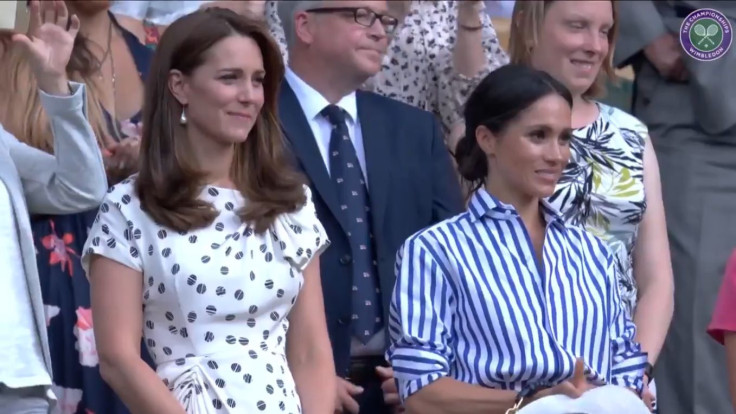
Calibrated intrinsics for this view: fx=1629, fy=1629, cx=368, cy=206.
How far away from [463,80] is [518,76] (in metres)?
1.03

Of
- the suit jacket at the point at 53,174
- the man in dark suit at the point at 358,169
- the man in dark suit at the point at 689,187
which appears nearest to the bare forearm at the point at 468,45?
the man in dark suit at the point at 358,169

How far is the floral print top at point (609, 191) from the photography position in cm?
475

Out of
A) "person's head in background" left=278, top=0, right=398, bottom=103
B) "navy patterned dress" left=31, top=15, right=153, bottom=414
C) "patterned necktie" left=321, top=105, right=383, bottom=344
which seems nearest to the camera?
"navy patterned dress" left=31, top=15, right=153, bottom=414

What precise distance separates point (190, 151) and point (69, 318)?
667 mm

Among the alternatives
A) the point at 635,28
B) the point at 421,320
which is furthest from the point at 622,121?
the point at 421,320

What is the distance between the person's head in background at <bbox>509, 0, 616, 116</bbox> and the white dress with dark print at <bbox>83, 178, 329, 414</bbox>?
4.48 ft

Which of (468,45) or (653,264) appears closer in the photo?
(653,264)

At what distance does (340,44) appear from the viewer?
489 cm

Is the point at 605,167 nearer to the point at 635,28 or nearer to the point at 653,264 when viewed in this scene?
the point at 653,264

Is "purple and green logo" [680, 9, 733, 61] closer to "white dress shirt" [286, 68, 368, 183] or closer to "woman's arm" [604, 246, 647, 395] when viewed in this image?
"woman's arm" [604, 246, 647, 395]

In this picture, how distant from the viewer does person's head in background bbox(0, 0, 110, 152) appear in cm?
455

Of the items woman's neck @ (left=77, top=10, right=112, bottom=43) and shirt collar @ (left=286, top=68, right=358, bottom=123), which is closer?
shirt collar @ (left=286, top=68, right=358, bottom=123)

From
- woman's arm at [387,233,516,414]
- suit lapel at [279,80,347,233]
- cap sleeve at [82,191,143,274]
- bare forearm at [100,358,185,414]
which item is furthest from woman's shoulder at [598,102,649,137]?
bare forearm at [100,358,185,414]

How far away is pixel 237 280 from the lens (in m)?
3.97
